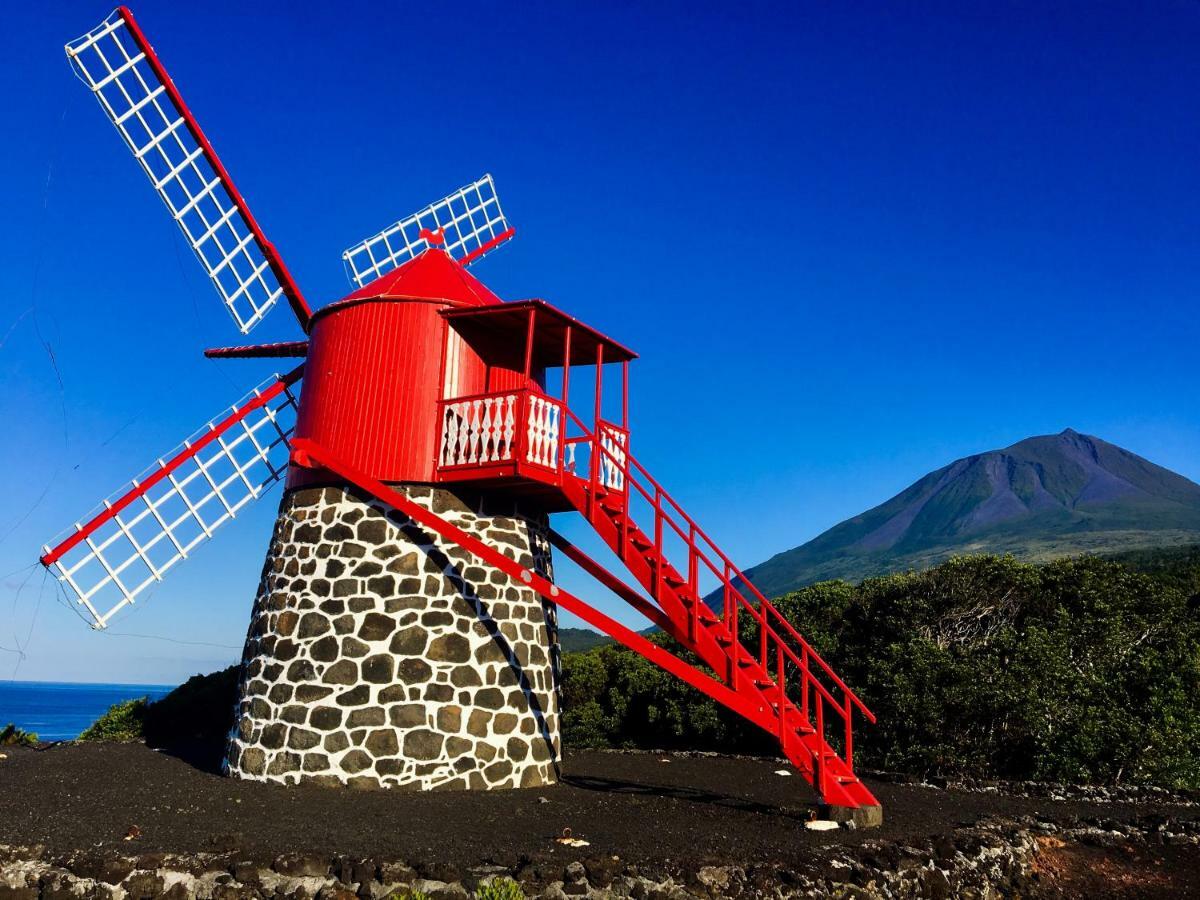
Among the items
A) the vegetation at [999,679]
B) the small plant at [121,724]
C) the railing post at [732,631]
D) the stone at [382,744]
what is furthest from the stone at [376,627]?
the small plant at [121,724]

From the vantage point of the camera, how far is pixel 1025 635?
15172mm

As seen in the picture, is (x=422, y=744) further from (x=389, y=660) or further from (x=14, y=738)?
(x=14, y=738)

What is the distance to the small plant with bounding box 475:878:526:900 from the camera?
20.3ft

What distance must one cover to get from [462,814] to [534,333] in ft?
20.8

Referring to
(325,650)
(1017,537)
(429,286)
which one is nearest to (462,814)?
(325,650)

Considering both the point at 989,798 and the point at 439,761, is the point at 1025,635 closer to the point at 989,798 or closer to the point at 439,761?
the point at 989,798

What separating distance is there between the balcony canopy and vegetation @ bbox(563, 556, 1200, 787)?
7.79m

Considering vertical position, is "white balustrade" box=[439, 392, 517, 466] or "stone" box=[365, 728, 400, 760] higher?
"white balustrade" box=[439, 392, 517, 466]

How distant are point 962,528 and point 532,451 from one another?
627 ft

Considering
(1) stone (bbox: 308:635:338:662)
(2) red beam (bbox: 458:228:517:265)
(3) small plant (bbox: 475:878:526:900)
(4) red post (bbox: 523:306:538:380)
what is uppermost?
(2) red beam (bbox: 458:228:517:265)

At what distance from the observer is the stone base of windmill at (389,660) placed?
35.2 ft

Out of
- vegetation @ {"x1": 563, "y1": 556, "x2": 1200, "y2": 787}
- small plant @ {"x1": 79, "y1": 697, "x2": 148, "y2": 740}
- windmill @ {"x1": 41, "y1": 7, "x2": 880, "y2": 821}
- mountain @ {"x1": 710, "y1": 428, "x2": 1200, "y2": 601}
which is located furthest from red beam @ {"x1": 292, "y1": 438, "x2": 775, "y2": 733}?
mountain @ {"x1": 710, "y1": 428, "x2": 1200, "y2": 601}

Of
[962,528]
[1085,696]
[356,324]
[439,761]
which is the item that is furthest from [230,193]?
[962,528]

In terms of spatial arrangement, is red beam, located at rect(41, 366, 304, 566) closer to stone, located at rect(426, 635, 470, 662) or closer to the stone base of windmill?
the stone base of windmill
